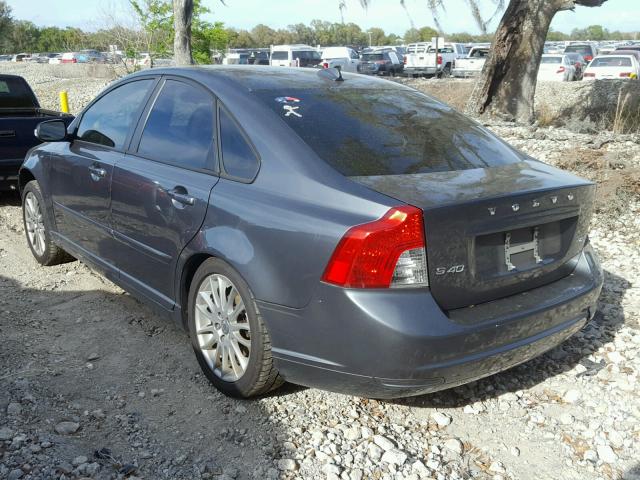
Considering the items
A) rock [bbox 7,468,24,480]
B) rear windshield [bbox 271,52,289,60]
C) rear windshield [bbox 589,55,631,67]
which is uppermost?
rear windshield [bbox 271,52,289,60]

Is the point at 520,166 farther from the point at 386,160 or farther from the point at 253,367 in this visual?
the point at 253,367

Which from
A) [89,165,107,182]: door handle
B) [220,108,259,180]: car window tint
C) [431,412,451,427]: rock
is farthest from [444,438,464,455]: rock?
[89,165,107,182]: door handle

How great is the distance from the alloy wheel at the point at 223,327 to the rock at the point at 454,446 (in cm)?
105

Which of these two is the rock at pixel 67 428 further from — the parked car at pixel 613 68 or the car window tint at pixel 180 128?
the parked car at pixel 613 68

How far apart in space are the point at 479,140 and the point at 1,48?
2579 inches

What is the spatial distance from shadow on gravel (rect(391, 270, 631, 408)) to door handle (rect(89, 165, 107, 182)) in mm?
2384

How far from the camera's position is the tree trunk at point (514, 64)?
1130 cm

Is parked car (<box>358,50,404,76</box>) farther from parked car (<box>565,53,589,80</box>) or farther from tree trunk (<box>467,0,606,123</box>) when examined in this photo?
tree trunk (<box>467,0,606,123</box>)

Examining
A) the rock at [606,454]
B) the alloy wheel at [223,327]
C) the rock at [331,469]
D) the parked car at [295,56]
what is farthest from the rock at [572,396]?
the parked car at [295,56]

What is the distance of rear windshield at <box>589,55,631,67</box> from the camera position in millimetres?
25984

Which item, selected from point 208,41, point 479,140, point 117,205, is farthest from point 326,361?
point 208,41

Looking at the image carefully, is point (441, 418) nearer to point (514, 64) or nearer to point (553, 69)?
point (514, 64)

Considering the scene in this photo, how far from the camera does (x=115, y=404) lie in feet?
11.2

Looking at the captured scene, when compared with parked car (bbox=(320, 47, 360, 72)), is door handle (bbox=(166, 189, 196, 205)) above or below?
below
